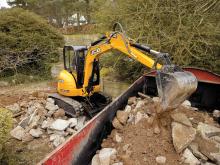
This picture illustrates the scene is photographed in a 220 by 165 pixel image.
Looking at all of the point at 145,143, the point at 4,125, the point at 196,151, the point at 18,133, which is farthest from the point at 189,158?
the point at 18,133

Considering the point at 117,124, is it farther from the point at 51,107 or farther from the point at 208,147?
the point at 51,107

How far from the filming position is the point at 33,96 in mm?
6570

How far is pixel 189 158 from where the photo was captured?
8.97ft

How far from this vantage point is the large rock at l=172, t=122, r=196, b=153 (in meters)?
2.81

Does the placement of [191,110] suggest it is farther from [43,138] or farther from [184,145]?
[43,138]

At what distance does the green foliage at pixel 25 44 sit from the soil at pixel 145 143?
7.11 m

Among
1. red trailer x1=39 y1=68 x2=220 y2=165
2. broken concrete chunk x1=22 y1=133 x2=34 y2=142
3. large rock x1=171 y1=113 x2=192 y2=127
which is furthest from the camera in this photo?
broken concrete chunk x1=22 y1=133 x2=34 y2=142

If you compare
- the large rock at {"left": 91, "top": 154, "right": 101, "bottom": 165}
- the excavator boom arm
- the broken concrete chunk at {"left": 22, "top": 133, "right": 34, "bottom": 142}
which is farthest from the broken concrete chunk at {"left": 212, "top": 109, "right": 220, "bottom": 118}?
the broken concrete chunk at {"left": 22, "top": 133, "right": 34, "bottom": 142}

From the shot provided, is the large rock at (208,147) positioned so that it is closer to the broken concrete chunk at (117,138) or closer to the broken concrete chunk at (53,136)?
the broken concrete chunk at (117,138)

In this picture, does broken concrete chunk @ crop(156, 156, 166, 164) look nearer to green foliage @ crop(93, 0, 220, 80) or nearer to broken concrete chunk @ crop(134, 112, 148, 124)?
broken concrete chunk @ crop(134, 112, 148, 124)

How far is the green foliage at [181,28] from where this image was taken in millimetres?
5867

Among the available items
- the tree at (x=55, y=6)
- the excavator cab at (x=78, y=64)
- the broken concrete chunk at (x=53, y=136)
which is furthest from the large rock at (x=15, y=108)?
the tree at (x=55, y=6)

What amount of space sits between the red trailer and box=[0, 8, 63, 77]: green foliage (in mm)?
6294

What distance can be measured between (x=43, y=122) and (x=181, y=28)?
4.34 meters
